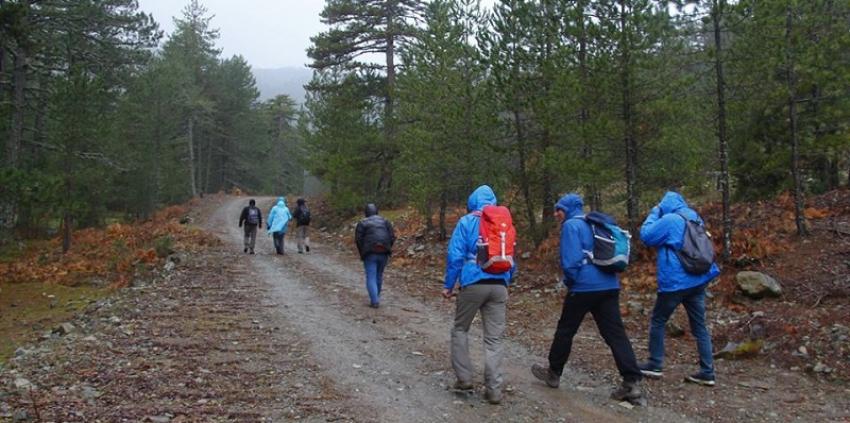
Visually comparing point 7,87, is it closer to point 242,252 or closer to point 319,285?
point 242,252

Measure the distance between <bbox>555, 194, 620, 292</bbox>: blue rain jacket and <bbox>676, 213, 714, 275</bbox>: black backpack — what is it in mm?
896

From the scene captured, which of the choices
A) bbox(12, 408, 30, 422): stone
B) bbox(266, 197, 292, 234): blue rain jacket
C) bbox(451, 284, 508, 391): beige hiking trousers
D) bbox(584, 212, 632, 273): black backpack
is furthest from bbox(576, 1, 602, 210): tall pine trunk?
bbox(12, 408, 30, 422): stone

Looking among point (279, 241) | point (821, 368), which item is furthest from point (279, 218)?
point (821, 368)

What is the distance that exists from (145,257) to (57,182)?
3.14 meters

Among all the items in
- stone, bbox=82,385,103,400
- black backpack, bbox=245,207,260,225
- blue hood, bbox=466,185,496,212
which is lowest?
stone, bbox=82,385,103,400

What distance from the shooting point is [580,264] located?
5867 mm

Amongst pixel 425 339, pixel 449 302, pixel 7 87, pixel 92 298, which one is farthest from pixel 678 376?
pixel 7 87

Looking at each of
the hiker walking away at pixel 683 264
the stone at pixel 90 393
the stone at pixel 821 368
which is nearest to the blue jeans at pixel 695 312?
the hiker walking away at pixel 683 264

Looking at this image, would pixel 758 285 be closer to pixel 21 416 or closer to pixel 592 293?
pixel 592 293

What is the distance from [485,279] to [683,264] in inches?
85.1

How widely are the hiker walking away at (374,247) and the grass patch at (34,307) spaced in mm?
5766

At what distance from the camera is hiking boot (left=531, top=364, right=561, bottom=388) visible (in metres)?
6.36

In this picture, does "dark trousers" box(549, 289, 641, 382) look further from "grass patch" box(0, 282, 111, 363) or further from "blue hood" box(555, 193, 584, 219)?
"grass patch" box(0, 282, 111, 363)

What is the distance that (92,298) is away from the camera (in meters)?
14.4
